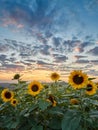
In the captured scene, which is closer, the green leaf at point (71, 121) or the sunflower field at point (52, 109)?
the green leaf at point (71, 121)

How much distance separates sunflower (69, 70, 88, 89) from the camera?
5027mm

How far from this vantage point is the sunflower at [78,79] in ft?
16.5

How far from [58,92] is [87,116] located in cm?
157

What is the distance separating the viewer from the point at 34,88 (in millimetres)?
5566

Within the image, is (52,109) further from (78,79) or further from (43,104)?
(78,79)

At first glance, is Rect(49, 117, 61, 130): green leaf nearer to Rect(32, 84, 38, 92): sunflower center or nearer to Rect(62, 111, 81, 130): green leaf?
Rect(62, 111, 81, 130): green leaf

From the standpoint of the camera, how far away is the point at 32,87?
567 cm

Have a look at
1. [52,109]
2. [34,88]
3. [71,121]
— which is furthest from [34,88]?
[71,121]

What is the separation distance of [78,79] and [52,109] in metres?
0.71

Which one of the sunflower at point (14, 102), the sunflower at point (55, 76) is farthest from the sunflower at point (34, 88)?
the sunflower at point (55, 76)

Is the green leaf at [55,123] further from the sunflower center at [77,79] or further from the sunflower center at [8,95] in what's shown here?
the sunflower center at [8,95]

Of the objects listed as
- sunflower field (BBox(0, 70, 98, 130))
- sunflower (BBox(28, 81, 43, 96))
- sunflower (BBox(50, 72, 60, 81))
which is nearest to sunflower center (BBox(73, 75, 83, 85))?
sunflower field (BBox(0, 70, 98, 130))

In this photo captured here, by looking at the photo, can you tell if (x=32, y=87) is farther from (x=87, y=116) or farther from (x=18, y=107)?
(x=87, y=116)

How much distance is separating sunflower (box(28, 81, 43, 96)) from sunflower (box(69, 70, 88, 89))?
27.5 inches
